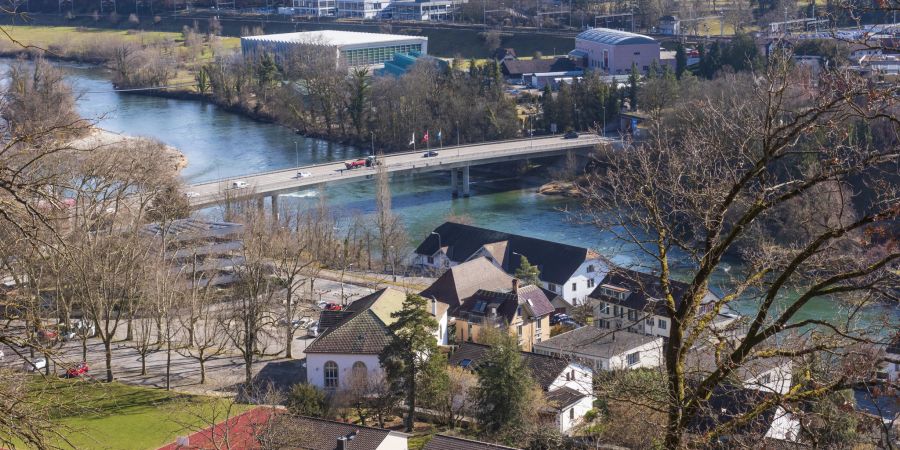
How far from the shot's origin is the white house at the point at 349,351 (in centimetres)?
1126

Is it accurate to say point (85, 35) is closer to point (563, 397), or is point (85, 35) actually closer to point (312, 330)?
point (312, 330)

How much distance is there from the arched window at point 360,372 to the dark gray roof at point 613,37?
845 inches

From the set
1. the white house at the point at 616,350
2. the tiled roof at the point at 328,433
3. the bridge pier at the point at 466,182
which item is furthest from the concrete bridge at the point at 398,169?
the tiled roof at the point at 328,433

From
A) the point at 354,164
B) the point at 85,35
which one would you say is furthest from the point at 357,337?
the point at 85,35

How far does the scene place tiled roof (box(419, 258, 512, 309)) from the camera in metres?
14.0

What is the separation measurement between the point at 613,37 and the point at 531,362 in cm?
2214

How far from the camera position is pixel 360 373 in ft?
36.1

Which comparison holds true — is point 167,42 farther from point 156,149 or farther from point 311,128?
point 156,149

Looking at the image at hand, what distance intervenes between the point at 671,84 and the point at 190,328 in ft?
49.9

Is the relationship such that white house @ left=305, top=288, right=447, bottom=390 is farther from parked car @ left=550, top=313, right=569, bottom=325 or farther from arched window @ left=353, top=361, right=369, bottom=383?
parked car @ left=550, top=313, right=569, bottom=325

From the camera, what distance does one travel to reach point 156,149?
742 inches

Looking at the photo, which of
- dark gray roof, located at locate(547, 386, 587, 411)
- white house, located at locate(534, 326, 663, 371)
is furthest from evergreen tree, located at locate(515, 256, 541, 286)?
dark gray roof, located at locate(547, 386, 587, 411)

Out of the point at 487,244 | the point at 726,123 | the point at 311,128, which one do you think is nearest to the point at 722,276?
the point at 487,244

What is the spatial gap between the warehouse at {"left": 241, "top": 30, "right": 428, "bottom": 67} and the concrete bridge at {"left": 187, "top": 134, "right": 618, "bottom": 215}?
32.6 feet
